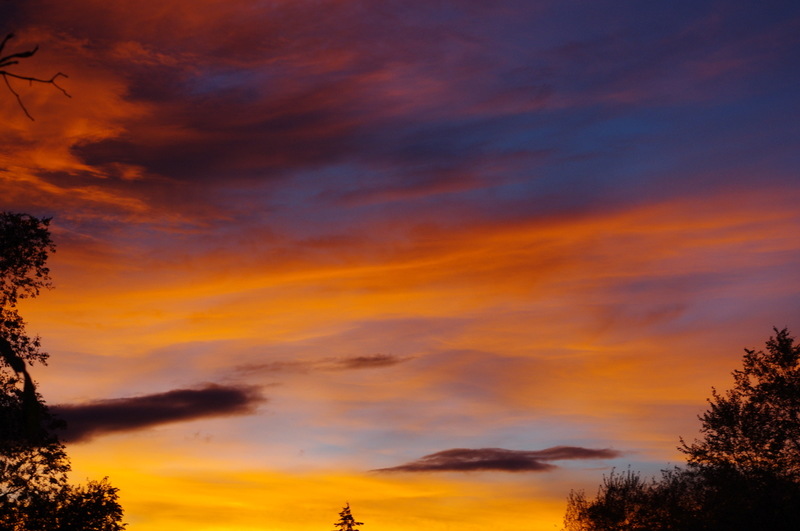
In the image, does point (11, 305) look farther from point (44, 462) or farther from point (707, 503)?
point (707, 503)

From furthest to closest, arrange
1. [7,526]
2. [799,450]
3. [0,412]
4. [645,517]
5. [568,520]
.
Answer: [568,520] < [645,517] < [799,450] < [7,526] < [0,412]

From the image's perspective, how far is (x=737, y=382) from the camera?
195ft

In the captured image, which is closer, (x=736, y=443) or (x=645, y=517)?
(x=736, y=443)

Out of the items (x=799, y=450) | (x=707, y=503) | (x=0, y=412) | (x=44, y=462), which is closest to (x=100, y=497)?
(x=44, y=462)

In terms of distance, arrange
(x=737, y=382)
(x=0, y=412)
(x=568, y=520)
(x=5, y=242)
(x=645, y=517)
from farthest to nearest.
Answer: (x=568, y=520) < (x=645, y=517) < (x=737, y=382) < (x=5, y=242) < (x=0, y=412)

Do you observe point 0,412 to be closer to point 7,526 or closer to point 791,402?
point 7,526

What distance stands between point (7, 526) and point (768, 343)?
48.5 m

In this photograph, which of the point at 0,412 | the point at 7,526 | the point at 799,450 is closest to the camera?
the point at 0,412

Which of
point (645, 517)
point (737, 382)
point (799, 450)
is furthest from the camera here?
point (645, 517)

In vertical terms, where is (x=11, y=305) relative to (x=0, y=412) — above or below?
above

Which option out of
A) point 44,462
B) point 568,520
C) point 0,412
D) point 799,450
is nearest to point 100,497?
point 44,462

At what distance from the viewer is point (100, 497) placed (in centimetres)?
6103

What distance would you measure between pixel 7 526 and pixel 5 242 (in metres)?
17.1

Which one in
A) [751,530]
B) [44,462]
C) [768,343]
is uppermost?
[768,343]
